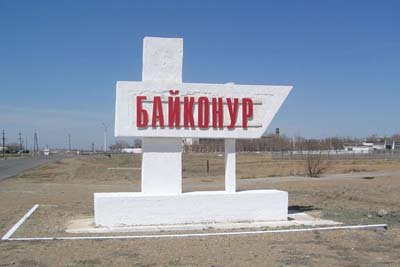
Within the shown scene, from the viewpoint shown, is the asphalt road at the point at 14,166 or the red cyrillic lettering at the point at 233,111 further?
the asphalt road at the point at 14,166

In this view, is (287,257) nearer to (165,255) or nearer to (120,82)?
(165,255)

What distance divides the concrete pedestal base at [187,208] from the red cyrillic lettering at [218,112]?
1695 millimetres

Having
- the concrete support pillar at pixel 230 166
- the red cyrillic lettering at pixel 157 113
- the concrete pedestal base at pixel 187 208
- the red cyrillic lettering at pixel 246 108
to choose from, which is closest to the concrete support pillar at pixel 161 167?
the concrete pedestal base at pixel 187 208

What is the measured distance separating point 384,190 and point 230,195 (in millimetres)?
13126

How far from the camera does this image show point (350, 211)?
53.9 feet

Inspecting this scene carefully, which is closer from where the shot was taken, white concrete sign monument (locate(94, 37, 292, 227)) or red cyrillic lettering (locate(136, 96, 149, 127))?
white concrete sign monument (locate(94, 37, 292, 227))

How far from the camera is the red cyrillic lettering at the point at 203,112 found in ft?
44.5

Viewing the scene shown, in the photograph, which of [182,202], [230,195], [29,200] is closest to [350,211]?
[230,195]

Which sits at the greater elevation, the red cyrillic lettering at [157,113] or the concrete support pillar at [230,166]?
the red cyrillic lettering at [157,113]

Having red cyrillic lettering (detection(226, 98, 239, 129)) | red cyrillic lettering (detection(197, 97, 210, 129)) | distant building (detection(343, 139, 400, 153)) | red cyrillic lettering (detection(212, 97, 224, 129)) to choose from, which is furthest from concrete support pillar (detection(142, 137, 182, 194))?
distant building (detection(343, 139, 400, 153))

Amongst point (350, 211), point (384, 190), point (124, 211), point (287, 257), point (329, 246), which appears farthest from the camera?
point (384, 190)

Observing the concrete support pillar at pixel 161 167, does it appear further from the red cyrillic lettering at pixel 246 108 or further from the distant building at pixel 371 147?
the distant building at pixel 371 147

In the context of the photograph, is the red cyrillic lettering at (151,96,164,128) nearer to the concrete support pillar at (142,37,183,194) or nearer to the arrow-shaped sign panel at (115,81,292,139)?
the arrow-shaped sign panel at (115,81,292,139)

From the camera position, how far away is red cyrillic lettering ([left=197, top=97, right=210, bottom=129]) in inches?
534
